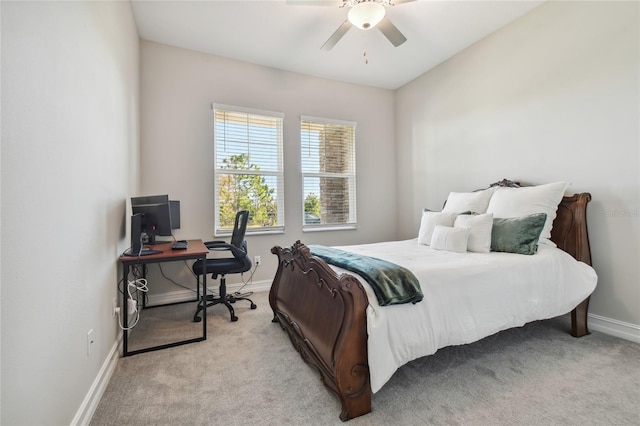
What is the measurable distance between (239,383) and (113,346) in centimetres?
99

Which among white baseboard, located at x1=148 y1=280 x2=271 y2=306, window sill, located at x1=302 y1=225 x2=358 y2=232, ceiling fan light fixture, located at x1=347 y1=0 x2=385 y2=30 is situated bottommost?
white baseboard, located at x1=148 y1=280 x2=271 y2=306

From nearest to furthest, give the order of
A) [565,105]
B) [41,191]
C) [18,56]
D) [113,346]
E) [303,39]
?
1. [18,56]
2. [41,191]
3. [113,346]
4. [565,105]
5. [303,39]

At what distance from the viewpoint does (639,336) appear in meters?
2.19

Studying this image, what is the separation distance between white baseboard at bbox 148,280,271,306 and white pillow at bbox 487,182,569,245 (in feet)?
9.33

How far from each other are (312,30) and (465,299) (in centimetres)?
299

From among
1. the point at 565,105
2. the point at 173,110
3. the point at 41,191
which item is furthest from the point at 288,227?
the point at 565,105

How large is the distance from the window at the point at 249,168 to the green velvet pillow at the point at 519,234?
2.51 meters

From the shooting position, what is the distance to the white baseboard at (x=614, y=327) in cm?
222

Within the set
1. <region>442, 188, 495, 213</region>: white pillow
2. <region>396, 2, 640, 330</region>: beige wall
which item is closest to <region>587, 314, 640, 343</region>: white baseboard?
<region>396, 2, 640, 330</region>: beige wall

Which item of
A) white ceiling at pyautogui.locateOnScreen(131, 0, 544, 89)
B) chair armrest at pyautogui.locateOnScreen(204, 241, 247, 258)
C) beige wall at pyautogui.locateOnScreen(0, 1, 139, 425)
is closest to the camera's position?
beige wall at pyautogui.locateOnScreen(0, 1, 139, 425)

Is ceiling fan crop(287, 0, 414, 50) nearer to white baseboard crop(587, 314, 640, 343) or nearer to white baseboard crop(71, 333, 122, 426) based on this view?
white baseboard crop(71, 333, 122, 426)

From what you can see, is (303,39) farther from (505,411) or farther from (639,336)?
(639,336)

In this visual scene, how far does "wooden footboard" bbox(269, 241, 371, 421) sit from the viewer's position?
1.45 meters

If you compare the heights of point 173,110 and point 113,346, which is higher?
point 173,110
